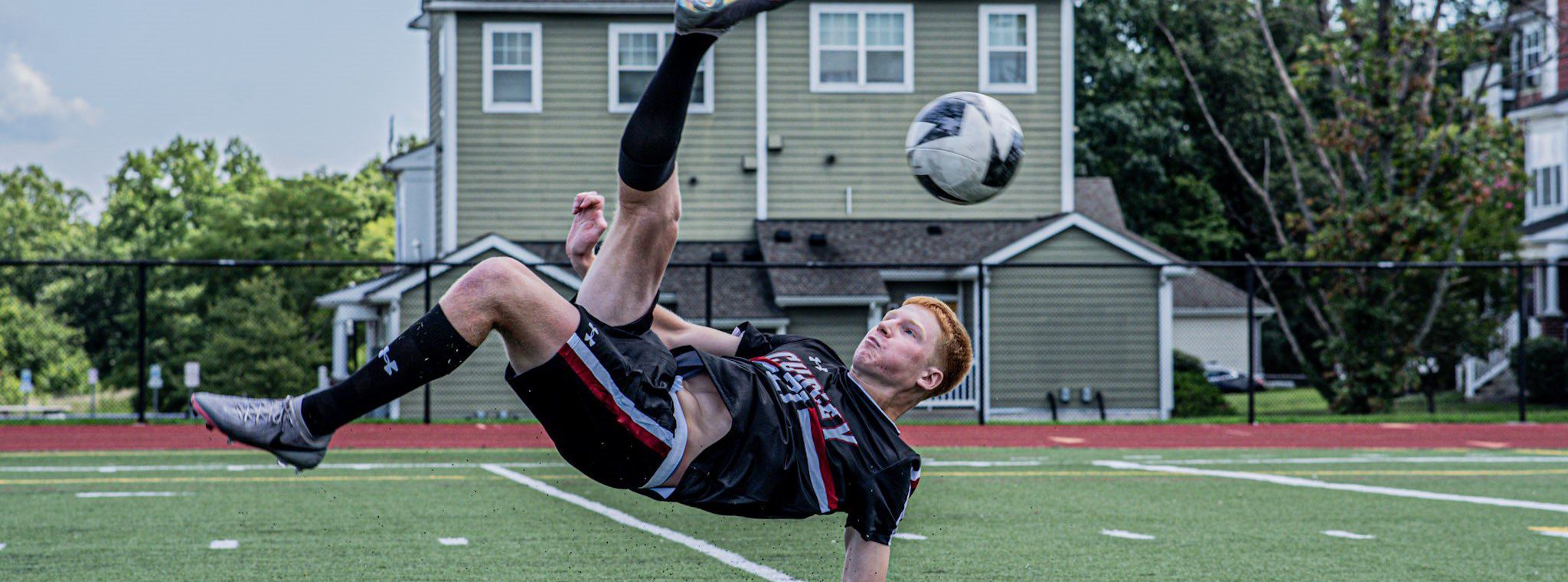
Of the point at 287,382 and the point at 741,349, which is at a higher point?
the point at 741,349

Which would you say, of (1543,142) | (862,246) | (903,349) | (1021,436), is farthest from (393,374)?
(1543,142)

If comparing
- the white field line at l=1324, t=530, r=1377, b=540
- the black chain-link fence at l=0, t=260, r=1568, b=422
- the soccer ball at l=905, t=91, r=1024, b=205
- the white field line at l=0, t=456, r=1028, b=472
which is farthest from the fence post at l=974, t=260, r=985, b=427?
the soccer ball at l=905, t=91, r=1024, b=205

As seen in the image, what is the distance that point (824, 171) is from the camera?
21.4m

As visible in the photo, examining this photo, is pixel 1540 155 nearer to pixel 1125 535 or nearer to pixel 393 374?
pixel 1125 535

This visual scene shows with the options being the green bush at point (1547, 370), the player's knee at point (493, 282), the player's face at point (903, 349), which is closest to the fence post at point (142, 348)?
the player's face at point (903, 349)

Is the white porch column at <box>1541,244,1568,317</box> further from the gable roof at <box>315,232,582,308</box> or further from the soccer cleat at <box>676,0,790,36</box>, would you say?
the soccer cleat at <box>676,0,790,36</box>

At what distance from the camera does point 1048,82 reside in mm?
21547

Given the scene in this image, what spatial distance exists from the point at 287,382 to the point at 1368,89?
2012 centimetres

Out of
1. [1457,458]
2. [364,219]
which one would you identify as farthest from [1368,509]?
[364,219]

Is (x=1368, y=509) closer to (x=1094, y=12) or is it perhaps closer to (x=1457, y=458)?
(x=1457, y=458)

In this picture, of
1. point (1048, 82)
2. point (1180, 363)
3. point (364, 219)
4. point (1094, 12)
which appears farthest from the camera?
point (364, 219)

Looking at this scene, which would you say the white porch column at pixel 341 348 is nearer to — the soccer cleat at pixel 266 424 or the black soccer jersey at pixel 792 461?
the black soccer jersey at pixel 792 461

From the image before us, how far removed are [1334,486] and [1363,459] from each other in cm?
269

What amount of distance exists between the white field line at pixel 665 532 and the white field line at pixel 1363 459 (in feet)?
16.5
